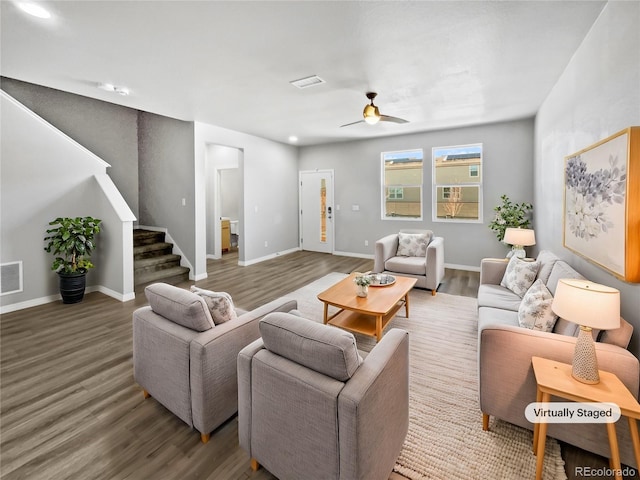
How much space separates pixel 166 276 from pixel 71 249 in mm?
1390

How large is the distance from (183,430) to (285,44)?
3.03 m

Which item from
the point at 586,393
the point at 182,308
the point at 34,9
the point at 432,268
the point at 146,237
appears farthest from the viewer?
the point at 146,237

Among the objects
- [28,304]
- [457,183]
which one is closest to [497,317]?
[457,183]

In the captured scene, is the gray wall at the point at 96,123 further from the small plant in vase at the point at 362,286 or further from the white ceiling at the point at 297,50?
the small plant in vase at the point at 362,286

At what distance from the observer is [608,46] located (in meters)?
2.13

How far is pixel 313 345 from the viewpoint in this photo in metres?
1.37

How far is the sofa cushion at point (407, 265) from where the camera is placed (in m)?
4.54

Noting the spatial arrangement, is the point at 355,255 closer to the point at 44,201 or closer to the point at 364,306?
the point at 364,306

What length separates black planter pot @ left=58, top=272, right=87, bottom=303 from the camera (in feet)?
13.5

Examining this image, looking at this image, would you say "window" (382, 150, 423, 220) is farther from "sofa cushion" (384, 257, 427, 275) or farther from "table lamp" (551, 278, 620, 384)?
"table lamp" (551, 278, 620, 384)

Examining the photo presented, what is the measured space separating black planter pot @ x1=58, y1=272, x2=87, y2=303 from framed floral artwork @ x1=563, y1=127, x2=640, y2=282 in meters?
5.64

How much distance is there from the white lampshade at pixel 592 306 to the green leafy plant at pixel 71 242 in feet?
17.2

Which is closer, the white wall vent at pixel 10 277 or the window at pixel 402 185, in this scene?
the white wall vent at pixel 10 277

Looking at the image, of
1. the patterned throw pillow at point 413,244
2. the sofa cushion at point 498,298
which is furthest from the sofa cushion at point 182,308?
the patterned throw pillow at point 413,244
